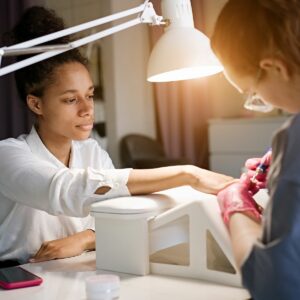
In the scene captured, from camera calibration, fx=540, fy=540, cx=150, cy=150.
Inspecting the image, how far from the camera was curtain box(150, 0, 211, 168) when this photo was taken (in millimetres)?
3977

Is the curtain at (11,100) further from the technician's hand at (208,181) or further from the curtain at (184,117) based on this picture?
the curtain at (184,117)

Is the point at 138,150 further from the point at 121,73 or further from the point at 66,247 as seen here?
the point at 66,247

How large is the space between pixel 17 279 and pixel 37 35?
70 cm

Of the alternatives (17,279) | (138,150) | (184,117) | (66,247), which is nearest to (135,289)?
(17,279)

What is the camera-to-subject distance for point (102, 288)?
939mm

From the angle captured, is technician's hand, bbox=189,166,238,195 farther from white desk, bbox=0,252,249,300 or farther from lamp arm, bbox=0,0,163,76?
lamp arm, bbox=0,0,163,76

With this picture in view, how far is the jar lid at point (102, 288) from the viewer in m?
0.94

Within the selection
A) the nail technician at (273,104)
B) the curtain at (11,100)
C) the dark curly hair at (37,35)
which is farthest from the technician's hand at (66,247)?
the curtain at (11,100)

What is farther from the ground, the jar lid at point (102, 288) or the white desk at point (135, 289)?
the jar lid at point (102, 288)

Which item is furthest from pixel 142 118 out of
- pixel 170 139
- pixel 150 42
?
pixel 150 42

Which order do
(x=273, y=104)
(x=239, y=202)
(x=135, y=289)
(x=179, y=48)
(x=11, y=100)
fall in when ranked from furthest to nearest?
(x=11, y=100), (x=179, y=48), (x=135, y=289), (x=239, y=202), (x=273, y=104)

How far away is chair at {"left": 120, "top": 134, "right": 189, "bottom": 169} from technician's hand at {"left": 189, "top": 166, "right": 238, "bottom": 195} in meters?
2.49

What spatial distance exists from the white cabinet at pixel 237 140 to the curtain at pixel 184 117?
17 centimetres

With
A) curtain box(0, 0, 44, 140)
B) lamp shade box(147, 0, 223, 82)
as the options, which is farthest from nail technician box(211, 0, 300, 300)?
curtain box(0, 0, 44, 140)
